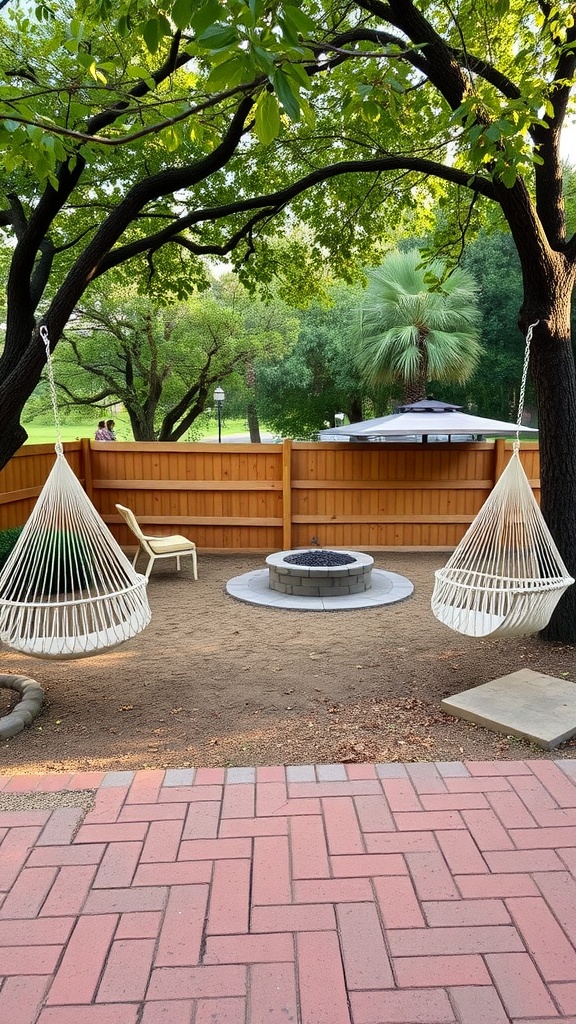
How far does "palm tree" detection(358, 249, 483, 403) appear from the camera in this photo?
39.1ft

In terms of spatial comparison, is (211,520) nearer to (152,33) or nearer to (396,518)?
(396,518)

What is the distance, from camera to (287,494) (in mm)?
7188

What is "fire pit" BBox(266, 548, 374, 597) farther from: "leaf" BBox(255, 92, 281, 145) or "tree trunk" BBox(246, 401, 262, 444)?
"tree trunk" BBox(246, 401, 262, 444)

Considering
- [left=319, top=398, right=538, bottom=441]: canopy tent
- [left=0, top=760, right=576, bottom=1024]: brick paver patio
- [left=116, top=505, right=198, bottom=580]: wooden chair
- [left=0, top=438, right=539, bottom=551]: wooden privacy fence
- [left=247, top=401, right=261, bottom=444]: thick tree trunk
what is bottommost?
[left=0, top=760, right=576, bottom=1024]: brick paver patio

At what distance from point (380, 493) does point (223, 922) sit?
19.5 ft

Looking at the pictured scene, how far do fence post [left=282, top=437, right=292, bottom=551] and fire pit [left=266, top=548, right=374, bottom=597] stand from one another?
1446mm

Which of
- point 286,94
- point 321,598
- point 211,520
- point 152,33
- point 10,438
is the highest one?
point 152,33

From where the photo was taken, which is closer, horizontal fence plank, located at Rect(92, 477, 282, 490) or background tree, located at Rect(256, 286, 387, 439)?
horizontal fence plank, located at Rect(92, 477, 282, 490)

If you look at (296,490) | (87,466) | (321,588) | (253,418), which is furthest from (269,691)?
(253,418)

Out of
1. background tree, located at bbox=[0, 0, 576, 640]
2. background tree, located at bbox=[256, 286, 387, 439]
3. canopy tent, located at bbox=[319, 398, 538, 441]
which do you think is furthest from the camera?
background tree, located at bbox=[256, 286, 387, 439]

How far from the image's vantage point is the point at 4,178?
18.7 ft

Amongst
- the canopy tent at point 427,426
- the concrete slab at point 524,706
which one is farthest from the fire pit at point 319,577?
the concrete slab at point 524,706

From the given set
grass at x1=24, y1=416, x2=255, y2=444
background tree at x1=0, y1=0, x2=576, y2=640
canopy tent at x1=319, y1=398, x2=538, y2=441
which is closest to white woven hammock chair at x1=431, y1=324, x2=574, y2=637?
background tree at x1=0, y1=0, x2=576, y2=640

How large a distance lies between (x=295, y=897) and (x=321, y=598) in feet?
12.2
